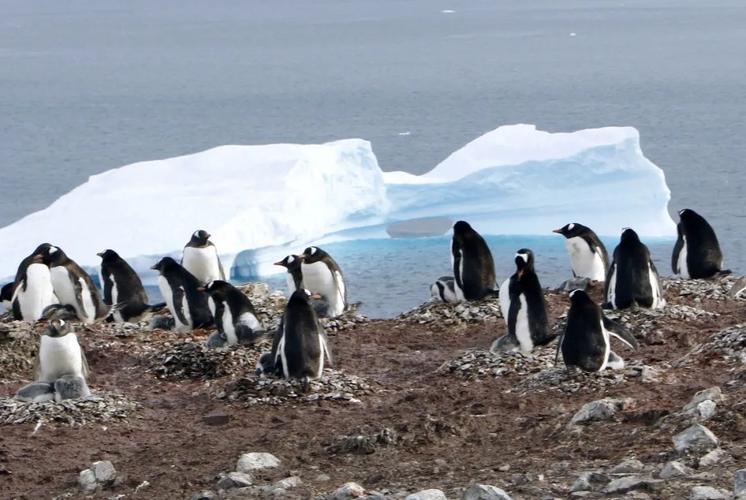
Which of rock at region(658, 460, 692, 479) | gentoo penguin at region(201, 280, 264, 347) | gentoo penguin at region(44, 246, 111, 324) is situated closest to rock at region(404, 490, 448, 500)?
rock at region(658, 460, 692, 479)

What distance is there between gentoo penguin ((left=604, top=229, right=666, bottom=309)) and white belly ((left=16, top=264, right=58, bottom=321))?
4597 millimetres

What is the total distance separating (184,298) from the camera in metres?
10.5

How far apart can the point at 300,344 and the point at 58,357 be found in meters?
1.43

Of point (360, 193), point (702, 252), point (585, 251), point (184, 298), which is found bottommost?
point (702, 252)

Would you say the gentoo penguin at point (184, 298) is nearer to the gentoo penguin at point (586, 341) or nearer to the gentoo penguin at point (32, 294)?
the gentoo penguin at point (32, 294)

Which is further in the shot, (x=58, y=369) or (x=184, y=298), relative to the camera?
(x=184, y=298)

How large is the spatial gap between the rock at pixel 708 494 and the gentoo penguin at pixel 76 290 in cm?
689

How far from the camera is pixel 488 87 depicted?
190 ft

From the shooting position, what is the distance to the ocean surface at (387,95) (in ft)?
94.2

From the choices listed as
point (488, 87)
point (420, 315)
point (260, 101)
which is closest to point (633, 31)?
point (488, 87)

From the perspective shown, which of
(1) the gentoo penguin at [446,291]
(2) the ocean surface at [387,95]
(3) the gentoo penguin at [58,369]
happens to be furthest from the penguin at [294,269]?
(2) the ocean surface at [387,95]

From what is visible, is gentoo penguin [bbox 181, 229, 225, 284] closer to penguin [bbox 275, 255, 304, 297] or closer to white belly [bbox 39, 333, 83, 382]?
penguin [bbox 275, 255, 304, 297]

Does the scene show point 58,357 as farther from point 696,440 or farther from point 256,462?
point 696,440

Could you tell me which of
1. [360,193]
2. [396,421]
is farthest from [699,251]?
[360,193]
